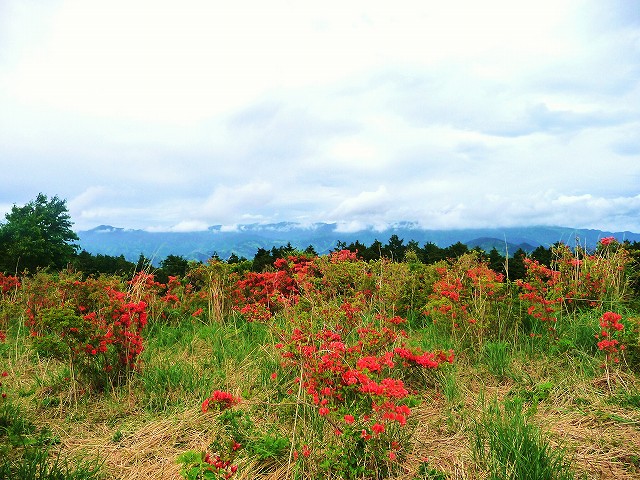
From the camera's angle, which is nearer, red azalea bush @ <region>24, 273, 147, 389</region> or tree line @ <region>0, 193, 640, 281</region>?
red azalea bush @ <region>24, 273, 147, 389</region>

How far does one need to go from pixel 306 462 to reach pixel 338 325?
87.0 inches

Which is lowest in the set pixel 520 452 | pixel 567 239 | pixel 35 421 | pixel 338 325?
pixel 35 421

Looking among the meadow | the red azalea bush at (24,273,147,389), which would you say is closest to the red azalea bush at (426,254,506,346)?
the meadow

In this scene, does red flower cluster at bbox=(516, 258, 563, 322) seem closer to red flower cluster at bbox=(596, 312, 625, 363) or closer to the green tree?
red flower cluster at bbox=(596, 312, 625, 363)

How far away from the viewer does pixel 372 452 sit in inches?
118

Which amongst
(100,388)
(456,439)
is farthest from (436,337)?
(100,388)

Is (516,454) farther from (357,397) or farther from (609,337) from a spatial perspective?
(609,337)

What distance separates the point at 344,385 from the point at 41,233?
2649 cm

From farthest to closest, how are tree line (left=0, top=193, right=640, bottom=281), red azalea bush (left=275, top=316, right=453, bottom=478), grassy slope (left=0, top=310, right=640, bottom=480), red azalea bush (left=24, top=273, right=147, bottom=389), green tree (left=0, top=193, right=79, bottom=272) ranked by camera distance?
1. green tree (left=0, top=193, right=79, bottom=272)
2. tree line (left=0, top=193, right=640, bottom=281)
3. red azalea bush (left=24, top=273, right=147, bottom=389)
4. grassy slope (left=0, top=310, right=640, bottom=480)
5. red azalea bush (left=275, top=316, right=453, bottom=478)

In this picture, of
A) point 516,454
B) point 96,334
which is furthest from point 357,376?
point 96,334

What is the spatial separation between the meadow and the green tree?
19.1 m

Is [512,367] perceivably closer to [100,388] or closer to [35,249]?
[100,388]

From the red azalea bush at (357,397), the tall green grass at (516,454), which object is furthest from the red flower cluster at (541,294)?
the tall green grass at (516,454)

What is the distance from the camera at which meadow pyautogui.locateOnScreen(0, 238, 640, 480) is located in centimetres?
305
